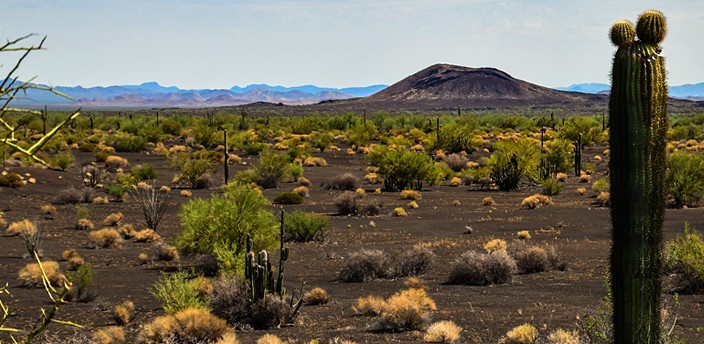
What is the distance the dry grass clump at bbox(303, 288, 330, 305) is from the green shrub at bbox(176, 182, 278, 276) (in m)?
3.00

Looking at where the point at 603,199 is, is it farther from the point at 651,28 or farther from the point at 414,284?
the point at 651,28

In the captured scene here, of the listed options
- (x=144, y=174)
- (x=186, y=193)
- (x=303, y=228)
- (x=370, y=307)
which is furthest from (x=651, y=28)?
(x=144, y=174)

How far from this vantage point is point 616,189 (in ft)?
27.1

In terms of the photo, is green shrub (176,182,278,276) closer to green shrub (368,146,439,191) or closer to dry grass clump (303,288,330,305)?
dry grass clump (303,288,330,305)

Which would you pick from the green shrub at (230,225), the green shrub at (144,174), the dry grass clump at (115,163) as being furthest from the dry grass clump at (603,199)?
the dry grass clump at (115,163)

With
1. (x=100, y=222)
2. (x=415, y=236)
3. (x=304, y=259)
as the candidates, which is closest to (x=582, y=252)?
(x=415, y=236)

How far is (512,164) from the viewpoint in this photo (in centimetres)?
3638

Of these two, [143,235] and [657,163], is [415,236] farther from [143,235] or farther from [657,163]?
[657,163]

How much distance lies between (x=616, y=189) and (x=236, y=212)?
11484 millimetres

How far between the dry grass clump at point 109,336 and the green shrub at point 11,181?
22.5 metres

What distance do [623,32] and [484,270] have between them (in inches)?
357

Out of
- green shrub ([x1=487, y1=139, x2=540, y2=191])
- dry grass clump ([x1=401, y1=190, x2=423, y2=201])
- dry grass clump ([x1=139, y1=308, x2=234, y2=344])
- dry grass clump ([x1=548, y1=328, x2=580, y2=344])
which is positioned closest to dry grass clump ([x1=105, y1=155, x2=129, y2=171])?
dry grass clump ([x1=401, y1=190, x2=423, y2=201])

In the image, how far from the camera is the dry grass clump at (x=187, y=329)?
11508 millimetres

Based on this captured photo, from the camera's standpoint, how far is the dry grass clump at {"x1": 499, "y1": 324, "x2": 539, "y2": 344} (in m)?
11.4
